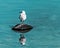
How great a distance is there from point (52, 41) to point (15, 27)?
2.14 m

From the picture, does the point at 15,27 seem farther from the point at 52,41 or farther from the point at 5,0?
the point at 5,0

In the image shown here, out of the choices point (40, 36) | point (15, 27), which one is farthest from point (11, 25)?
point (40, 36)

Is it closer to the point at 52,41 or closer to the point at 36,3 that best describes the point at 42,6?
the point at 36,3

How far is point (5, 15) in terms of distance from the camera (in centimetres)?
2081

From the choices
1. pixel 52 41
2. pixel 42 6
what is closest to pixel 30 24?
pixel 52 41

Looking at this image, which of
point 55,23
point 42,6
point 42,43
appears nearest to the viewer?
point 42,43

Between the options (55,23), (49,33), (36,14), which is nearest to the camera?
(49,33)

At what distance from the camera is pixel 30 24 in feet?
63.1

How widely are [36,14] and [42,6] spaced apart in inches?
66.1

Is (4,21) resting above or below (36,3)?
below

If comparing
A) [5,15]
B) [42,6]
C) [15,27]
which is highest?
[42,6]

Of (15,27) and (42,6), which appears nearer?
(15,27)

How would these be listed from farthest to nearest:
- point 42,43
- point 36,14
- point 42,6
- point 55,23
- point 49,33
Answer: point 42,6 < point 36,14 < point 55,23 < point 49,33 < point 42,43

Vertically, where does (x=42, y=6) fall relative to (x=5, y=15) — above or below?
above
